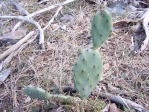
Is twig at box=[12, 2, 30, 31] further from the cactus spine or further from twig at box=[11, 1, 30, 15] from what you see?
the cactus spine

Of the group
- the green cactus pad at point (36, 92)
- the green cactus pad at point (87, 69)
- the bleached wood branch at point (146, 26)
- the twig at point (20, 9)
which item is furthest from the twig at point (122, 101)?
the twig at point (20, 9)

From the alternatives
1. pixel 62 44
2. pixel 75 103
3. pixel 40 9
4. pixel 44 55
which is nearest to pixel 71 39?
pixel 62 44

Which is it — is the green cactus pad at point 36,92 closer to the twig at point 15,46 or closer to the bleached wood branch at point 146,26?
the twig at point 15,46

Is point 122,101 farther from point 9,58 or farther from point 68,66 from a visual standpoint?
point 9,58

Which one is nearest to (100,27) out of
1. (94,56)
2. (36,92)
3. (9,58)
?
(94,56)

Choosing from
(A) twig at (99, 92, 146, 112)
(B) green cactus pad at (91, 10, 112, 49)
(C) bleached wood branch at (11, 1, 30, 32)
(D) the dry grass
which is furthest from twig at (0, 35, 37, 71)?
(B) green cactus pad at (91, 10, 112, 49)

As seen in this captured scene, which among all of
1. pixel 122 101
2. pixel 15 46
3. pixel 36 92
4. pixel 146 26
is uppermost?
pixel 146 26
